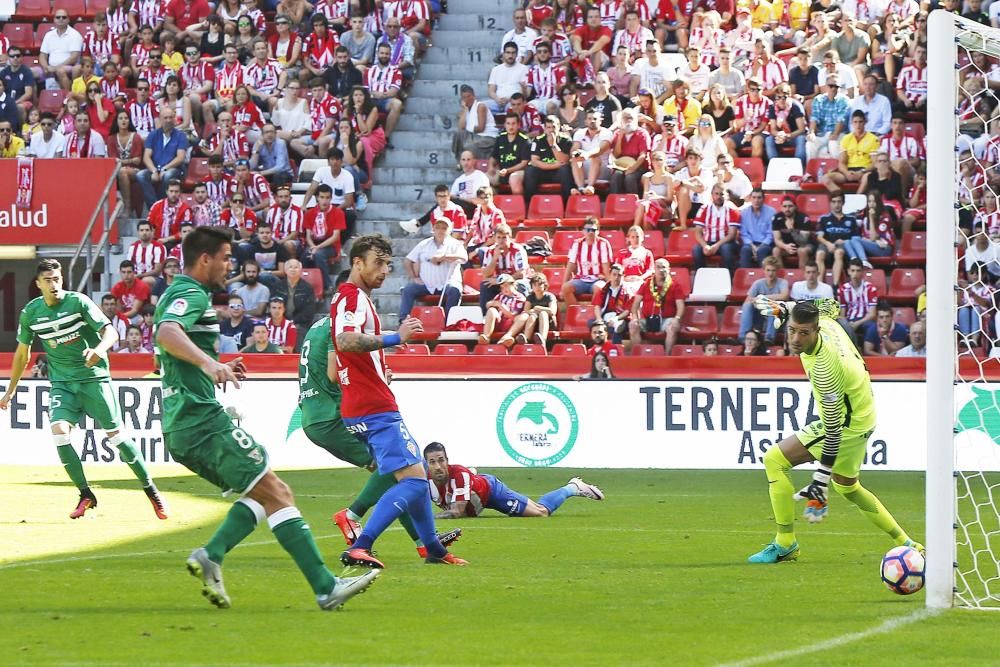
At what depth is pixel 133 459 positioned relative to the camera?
13984mm

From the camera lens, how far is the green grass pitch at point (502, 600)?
7.23m

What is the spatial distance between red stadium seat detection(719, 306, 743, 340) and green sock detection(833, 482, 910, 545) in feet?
36.1

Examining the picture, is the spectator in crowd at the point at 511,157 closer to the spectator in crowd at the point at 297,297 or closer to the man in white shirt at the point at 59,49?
the spectator in crowd at the point at 297,297

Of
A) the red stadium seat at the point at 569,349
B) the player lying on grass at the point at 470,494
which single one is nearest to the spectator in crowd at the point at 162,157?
the red stadium seat at the point at 569,349

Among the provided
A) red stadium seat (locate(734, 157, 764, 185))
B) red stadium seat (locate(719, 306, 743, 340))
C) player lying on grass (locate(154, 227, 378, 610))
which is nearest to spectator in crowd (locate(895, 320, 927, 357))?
red stadium seat (locate(719, 306, 743, 340))

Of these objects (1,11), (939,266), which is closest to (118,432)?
(939,266)

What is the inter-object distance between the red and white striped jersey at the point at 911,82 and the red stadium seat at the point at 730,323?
4623mm

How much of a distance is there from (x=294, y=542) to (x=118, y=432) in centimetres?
670

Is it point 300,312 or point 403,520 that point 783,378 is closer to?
point 300,312

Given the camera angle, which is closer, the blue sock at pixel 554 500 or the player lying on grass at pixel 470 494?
the player lying on grass at pixel 470 494

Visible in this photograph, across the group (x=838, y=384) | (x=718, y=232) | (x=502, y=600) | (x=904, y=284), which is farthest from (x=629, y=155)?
(x=502, y=600)

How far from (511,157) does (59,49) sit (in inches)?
376

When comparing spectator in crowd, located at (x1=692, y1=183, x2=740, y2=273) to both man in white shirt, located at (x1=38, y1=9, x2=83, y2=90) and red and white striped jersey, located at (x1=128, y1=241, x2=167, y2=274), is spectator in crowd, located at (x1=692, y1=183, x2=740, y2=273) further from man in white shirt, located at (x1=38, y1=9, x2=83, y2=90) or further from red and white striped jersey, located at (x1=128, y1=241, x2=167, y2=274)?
man in white shirt, located at (x1=38, y1=9, x2=83, y2=90)

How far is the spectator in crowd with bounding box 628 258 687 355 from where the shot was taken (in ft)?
71.2
